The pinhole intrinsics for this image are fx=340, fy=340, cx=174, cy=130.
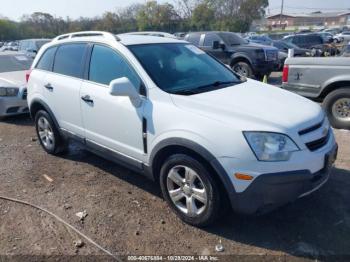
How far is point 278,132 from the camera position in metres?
2.75

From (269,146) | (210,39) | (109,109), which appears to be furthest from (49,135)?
(210,39)

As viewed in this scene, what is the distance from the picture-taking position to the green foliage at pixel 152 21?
50844 millimetres

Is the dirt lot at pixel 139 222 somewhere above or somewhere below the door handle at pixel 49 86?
below

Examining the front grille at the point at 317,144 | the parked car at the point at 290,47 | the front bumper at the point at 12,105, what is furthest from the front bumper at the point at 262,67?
the front grille at the point at 317,144

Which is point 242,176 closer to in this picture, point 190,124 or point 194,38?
point 190,124

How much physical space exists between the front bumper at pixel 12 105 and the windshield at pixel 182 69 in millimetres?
4465

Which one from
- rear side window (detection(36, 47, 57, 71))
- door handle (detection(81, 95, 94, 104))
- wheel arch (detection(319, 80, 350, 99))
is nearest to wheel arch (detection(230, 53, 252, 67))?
wheel arch (detection(319, 80, 350, 99))

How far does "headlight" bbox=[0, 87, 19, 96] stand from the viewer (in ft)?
23.4

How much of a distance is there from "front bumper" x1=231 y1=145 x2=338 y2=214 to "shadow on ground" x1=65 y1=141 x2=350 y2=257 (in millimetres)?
403

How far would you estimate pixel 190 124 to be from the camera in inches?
117

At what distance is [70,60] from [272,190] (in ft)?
10.2

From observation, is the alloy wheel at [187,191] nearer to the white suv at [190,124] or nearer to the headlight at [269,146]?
the white suv at [190,124]

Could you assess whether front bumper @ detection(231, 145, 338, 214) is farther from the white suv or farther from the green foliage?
the green foliage

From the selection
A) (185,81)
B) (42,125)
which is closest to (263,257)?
(185,81)
